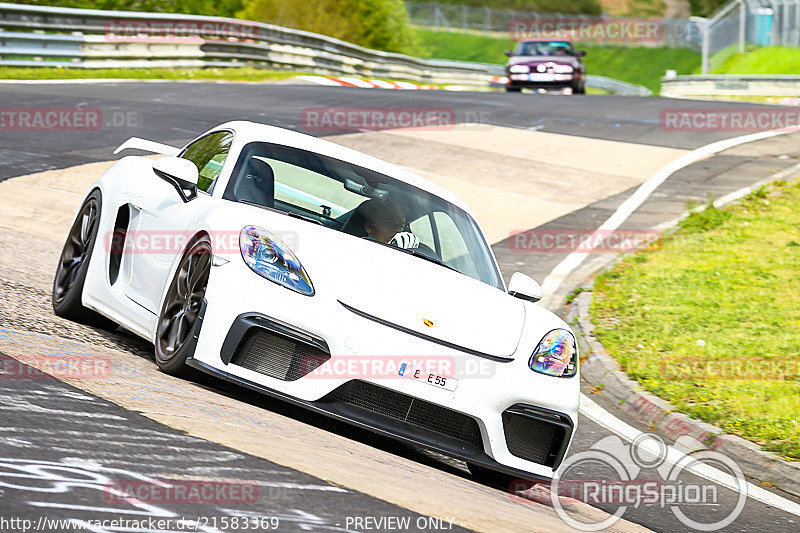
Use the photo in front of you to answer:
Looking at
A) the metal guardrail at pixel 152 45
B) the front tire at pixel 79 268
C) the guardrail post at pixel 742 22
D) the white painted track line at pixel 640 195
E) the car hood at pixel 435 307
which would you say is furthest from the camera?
the guardrail post at pixel 742 22

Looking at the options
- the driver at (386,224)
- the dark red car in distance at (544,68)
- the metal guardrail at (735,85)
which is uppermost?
the driver at (386,224)

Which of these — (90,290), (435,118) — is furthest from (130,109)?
(90,290)

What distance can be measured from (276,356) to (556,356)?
4.68 ft

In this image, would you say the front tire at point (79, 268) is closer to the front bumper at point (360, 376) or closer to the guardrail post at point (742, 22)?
the front bumper at point (360, 376)

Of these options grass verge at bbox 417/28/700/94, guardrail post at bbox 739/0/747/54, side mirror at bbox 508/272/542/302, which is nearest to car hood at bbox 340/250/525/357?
side mirror at bbox 508/272/542/302

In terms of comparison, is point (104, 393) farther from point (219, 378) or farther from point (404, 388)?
point (404, 388)

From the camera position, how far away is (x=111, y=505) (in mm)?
3441

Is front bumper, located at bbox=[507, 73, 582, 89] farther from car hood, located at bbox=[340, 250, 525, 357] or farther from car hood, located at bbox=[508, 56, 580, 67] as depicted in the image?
car hood, located at bbox=[340, 250, 525, 357]

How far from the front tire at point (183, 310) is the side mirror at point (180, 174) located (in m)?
0.46

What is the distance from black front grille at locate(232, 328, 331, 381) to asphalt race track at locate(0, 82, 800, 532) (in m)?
0.31

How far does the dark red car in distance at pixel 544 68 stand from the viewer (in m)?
33.3

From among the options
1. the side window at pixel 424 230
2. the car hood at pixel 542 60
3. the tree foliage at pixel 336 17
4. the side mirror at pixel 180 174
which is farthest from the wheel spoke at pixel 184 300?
the tree foliage at pixel 336 17

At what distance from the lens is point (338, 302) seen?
5.20 metres

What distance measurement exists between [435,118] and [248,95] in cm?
371
